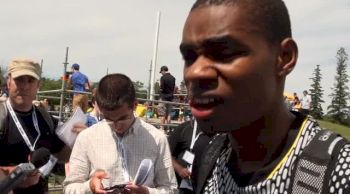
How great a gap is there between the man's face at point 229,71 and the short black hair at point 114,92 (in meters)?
2.26

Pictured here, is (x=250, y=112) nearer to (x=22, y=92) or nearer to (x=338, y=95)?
(x=22, y=92)

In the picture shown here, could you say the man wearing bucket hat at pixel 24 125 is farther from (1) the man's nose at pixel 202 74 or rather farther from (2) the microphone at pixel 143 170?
(1) the man's nose at pixel 202 74

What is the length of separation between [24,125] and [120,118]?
0.84m

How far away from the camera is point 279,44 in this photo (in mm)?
1393

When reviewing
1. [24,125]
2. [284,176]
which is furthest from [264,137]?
[24,125]

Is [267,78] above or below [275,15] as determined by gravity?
below

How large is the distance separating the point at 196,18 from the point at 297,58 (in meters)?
0.28

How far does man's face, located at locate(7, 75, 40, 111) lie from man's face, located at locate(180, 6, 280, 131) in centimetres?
293

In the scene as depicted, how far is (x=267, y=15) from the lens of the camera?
1383mm

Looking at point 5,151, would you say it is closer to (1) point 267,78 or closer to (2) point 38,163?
(2) point 38,163

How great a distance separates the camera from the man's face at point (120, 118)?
3637 mm

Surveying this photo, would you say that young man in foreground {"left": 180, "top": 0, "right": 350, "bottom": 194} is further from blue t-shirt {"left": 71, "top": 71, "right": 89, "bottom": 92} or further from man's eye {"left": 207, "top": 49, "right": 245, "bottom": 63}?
blue t-shirt {"left": 71, "top": 71, "right": 89, "bottom": 92}

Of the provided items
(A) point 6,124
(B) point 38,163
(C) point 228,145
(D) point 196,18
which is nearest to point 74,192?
(B) point 38,163

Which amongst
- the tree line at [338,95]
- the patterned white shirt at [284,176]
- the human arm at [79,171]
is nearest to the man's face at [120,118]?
the human arm at [79,171]
